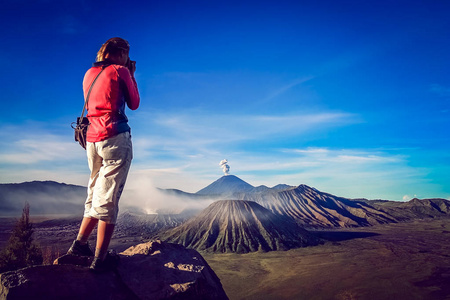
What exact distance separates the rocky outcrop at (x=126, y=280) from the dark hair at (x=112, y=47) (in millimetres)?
2277

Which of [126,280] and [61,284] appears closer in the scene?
[61,284]

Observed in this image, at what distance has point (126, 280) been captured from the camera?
Result: 8.96ft

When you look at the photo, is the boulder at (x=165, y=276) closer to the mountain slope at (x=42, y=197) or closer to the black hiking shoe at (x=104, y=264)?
the black hiking shoe at (x=104, y=264)

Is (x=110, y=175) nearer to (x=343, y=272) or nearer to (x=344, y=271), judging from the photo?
(x=343, y=272)

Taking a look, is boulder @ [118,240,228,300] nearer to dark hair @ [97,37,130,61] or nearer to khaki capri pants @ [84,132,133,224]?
khaki capri pants @ [84,132,133,224]

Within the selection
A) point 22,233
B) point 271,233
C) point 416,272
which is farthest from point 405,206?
point 22,233

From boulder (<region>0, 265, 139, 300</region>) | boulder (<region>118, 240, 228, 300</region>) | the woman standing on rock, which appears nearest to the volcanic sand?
boulder (<region>118, 240, 228, 300</region>)

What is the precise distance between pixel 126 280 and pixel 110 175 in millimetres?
1150

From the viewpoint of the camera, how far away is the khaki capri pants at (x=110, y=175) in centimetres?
253

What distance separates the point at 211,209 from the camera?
74250mm

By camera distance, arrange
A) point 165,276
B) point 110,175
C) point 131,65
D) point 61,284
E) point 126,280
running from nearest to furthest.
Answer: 1. point 61,284
2. point 110,175
3. point 126,280
4. point 165,276
5. point 131,65

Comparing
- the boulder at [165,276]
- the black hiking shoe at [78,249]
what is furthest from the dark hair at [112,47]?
the boulder at [165,276]

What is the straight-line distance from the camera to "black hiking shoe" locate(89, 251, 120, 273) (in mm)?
2594

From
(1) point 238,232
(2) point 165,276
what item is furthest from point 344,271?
(2) point 165,276
